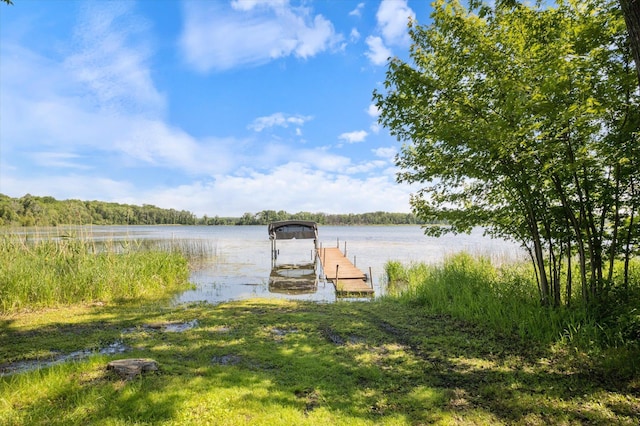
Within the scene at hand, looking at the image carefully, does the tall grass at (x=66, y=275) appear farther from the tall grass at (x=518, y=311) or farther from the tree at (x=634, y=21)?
the tree at (x=634, y=21)

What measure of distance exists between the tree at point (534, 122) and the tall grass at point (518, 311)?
0.50 m

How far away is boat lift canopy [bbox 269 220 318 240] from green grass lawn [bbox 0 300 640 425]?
53.7 ft

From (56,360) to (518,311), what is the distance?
725 cm

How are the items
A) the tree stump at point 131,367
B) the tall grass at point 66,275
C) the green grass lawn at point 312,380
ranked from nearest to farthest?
the green grass lawn at point 312,380 < the tree stump at point 131,367 < the tall grass at point 66,275

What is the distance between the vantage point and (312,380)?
3.82 meters

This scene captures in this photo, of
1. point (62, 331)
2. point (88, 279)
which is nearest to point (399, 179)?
point (62, 331)

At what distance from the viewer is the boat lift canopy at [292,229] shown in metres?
22.8

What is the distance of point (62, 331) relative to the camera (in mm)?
6207

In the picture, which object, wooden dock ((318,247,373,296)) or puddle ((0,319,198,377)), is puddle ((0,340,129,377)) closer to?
puddle ((0,319,198,377))

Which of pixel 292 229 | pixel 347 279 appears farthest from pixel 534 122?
pixel 292 229

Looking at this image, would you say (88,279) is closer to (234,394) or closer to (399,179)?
(234,394)

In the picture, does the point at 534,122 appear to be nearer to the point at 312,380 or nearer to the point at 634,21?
the point at 634,21

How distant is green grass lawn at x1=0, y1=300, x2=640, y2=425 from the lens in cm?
297

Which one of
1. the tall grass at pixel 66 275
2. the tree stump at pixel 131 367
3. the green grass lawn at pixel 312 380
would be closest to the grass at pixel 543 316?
the green grass lawn at pixel 312 380
